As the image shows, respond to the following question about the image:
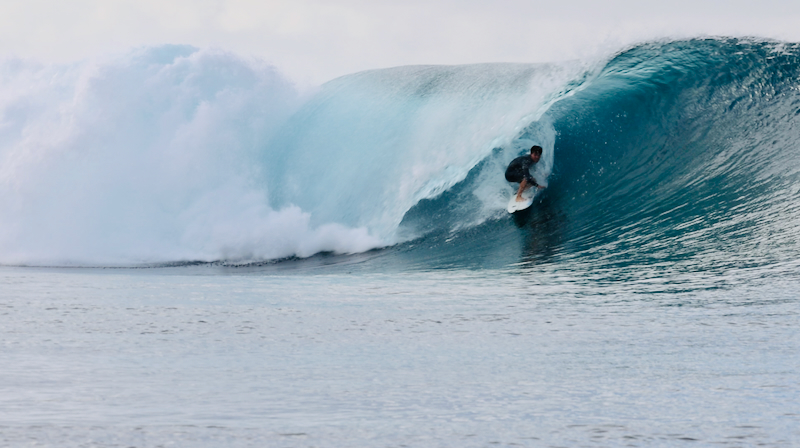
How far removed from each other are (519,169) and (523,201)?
1.49 feet

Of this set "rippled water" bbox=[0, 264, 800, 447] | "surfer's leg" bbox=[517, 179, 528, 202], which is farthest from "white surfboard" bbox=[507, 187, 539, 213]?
"rippled water" bbox=[0, 264, 800, 447]

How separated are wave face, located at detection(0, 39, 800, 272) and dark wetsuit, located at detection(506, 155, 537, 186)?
0.15 metres

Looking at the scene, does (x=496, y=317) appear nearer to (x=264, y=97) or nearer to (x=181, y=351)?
(x=181, y=351)

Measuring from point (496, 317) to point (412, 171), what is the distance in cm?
658

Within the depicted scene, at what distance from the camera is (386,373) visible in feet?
11.0

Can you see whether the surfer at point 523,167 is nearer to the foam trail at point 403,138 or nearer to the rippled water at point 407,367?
the foam trail at point 403,138

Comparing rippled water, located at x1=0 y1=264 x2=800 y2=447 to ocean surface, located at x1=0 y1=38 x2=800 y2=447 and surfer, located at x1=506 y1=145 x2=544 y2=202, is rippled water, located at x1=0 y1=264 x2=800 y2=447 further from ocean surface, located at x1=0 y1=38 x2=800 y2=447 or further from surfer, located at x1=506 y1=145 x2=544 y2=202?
surfer, located at x1=506 y1=145 x2=544 y2=202

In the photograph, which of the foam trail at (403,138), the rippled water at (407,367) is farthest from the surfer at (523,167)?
the rippled water at (407,367)

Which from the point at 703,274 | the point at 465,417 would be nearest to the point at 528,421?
the point at 465,417

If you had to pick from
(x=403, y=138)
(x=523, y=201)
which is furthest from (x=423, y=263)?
(x=403, y=138)

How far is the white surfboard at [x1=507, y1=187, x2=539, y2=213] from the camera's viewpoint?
9490mm

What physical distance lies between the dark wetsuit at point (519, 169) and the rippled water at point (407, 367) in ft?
12.6

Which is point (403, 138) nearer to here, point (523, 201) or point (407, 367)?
point (523, 201)

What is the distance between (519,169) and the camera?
9.78m
